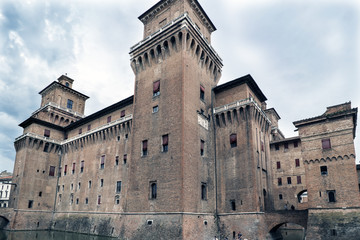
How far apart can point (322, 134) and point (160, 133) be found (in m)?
19.4

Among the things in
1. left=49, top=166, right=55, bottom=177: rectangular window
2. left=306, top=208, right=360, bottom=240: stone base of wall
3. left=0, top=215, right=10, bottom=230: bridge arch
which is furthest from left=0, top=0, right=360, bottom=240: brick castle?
left=49, top=166, right=55, bottom=177: rectangular window

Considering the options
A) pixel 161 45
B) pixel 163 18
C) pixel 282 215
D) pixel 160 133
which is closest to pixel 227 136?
pixel 160 133

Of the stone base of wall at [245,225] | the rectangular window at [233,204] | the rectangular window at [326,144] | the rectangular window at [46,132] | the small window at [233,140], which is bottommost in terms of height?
the stone base of wall at [245,225]

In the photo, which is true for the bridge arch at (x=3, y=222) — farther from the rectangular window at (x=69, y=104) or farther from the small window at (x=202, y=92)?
the small window at (x=202, y=92)

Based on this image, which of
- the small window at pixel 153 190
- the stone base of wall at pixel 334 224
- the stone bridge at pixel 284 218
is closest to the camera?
the stone base of wall at pixel 334 224

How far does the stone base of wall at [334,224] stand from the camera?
2688 centimetres

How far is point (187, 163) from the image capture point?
32.0 m

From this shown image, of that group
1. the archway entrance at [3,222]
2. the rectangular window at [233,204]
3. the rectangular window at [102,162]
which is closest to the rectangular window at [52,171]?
the archway entrance at [3,222]

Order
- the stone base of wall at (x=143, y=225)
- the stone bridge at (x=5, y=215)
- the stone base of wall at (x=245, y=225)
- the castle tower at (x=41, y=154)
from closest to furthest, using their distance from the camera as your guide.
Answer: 1. the stone base of wall at (x=143, y=225)
2. the stone base of wall at (x=245, y=225)
3. the stone bridge at (x=5, y=215)
4. the castle tower at (x=41, y=154)

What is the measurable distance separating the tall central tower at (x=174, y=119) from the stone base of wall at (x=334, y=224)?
11.8 meters

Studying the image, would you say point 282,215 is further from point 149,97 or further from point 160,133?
point 149,97

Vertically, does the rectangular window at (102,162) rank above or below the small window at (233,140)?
below

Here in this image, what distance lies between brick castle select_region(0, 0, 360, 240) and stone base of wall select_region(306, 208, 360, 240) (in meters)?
0.10

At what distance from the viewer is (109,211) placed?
41844 mm
